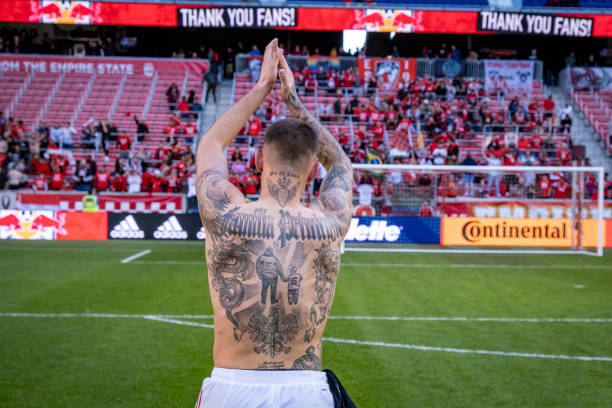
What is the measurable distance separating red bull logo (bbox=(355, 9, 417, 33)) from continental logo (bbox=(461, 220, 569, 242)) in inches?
561

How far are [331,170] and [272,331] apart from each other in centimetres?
88

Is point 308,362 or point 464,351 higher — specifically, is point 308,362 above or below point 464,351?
above

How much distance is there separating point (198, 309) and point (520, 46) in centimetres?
3000

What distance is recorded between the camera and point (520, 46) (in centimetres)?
3350

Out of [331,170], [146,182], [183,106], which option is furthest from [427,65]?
[331,170]

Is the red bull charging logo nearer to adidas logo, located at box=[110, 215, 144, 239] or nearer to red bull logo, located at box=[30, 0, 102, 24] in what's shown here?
adidas logo, located at box=[110, 215, 144, 239]

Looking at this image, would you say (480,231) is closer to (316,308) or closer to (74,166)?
(316,308)

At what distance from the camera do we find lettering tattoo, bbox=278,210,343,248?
2.57m

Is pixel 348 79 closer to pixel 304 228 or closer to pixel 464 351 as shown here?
pixel 464 351

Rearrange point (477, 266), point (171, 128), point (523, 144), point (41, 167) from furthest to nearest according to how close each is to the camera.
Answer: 1. point (171, 128)
2. point (523, 144)
3. point (41, 167)
4. point (477, 266)

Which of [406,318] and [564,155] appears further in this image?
[564,155]

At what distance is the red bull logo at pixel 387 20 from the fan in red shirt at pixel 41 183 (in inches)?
592

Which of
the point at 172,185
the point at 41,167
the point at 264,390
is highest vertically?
the point at 264,390

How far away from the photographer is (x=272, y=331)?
2.53 m
